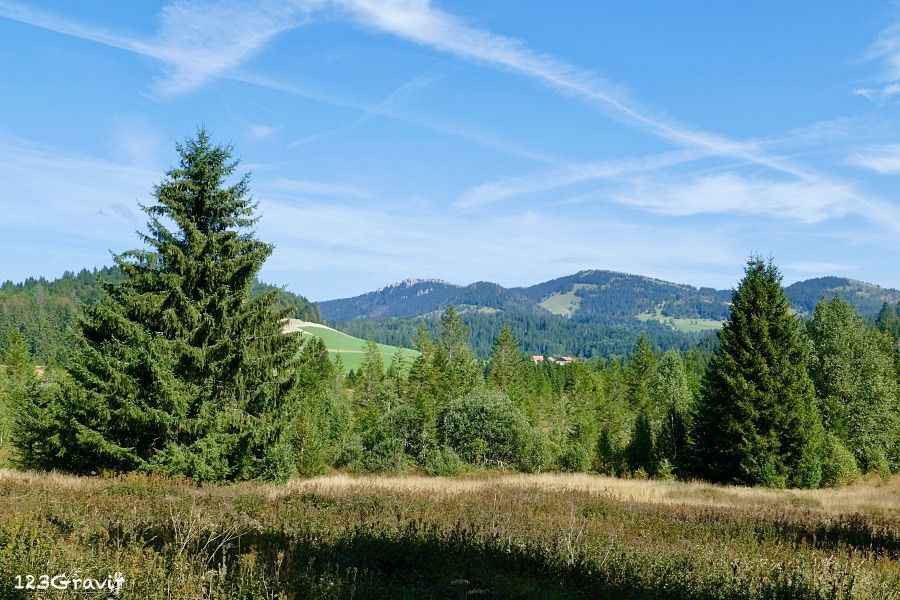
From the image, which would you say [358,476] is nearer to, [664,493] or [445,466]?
[664,493]

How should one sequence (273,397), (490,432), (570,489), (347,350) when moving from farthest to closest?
(347,350)
(490,432)
(273,397)
(570,489)

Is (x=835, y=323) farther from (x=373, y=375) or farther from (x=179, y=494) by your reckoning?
(x=373, y=375)

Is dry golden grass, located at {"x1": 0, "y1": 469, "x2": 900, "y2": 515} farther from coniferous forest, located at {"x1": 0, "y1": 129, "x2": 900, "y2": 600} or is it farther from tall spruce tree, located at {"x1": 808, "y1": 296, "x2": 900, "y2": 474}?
tall spruce tree, located at {"x1": 808, "y1": 296, "x2": 900, "y2": 474}

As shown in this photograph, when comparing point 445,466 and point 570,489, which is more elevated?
point 570,489

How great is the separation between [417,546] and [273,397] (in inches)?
502

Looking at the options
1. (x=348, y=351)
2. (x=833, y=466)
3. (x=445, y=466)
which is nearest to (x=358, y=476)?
(x=445, y=466)

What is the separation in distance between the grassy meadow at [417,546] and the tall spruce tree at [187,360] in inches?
173

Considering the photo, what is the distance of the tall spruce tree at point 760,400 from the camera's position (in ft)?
91.0

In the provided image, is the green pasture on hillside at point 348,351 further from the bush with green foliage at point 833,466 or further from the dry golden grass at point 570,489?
the dry golden grass at point 570,489

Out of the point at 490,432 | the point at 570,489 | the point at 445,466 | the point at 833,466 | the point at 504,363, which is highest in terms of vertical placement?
the point at 504,363

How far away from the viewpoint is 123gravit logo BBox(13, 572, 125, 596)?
4.93 meters

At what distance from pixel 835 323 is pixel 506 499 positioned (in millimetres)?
39697

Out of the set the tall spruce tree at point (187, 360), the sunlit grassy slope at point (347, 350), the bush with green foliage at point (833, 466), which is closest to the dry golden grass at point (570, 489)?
the tall spruce tree at point (187, 360)

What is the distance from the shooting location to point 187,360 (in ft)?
58.5
